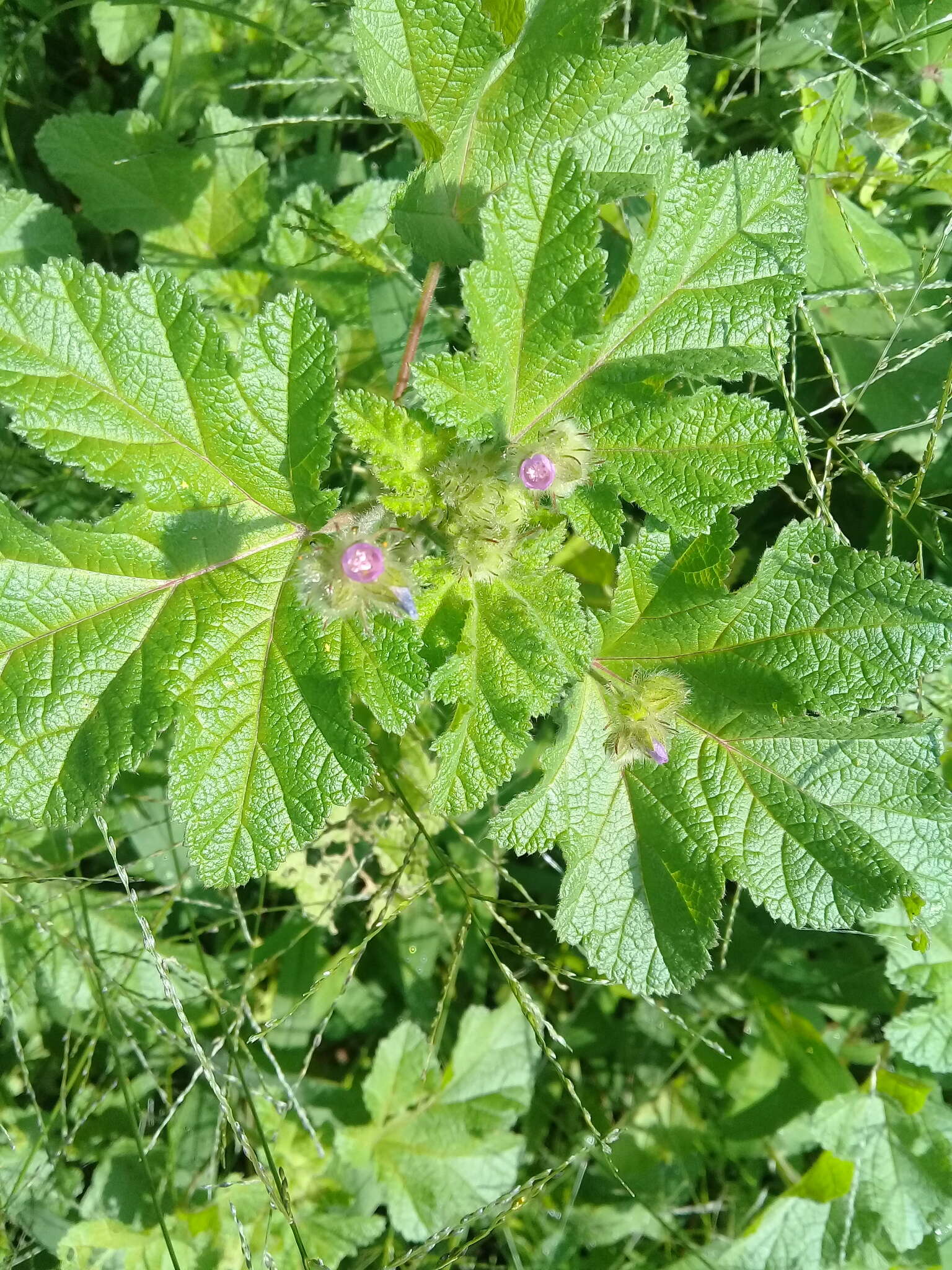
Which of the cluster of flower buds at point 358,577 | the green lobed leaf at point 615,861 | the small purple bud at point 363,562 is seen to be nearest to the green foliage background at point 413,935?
the green lobed leaf at point 615,861

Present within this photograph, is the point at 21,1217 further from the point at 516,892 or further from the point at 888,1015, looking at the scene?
the point at 888,1015

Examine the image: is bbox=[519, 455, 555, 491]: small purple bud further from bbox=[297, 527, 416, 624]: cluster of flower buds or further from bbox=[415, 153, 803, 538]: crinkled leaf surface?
bbox=[297, 527, 416, 624]: cluster of flower buds

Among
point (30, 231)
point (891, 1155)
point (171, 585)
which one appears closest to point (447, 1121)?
point (891, 1155)

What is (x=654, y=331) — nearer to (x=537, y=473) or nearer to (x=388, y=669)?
(x=537, y=473)

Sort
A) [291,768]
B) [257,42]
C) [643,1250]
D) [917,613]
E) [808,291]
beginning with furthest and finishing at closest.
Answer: [643,1250] < [257,42] < [808,291] < [917,613] < [291,768]

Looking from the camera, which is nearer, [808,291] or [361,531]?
[361,531]

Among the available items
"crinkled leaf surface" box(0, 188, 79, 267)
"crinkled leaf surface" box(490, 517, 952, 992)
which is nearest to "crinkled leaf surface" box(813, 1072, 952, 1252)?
"crinkled leaf surface" box(490, 517, 952, 992)

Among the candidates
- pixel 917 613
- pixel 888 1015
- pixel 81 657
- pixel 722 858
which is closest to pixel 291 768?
pixel 81 657
